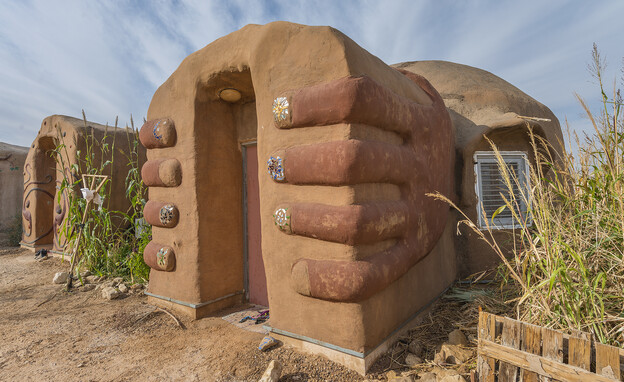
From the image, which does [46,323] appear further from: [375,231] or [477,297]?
[477,297]

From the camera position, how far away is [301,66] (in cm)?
284

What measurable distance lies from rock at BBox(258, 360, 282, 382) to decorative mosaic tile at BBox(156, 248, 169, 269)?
1982 mm

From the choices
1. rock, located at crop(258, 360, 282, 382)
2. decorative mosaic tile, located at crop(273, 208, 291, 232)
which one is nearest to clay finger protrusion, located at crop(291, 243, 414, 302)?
decorative mosaic tile, located at crop(273, 208, 291, 232)

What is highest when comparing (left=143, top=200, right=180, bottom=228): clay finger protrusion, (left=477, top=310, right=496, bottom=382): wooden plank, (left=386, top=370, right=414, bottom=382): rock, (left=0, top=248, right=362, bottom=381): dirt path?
(left=143, top=200, right=180, bottom=228): clay finger protrusion

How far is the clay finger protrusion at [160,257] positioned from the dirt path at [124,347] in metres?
0.53

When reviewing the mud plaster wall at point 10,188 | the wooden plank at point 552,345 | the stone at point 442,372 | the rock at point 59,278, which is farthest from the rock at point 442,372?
the mud plaster wall at point 10,188

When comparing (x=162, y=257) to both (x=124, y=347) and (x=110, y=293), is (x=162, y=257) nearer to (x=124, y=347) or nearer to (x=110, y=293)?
(x=124, y=347)

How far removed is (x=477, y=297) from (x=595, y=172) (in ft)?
5.48

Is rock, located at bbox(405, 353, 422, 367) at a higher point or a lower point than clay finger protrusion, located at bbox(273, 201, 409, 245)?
lower

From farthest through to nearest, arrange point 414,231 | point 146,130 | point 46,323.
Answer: point 146,130 → point 46,323 → point 414,231

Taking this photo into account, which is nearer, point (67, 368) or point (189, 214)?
point (67, 368)

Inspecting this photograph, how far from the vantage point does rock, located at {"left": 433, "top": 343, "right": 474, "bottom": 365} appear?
8.40ft

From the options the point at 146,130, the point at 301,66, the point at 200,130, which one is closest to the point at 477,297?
the point at 301,66

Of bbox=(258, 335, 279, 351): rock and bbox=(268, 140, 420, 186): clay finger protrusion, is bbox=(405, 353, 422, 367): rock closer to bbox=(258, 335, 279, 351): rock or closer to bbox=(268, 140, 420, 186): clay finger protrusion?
bbox=(258, 335, 279, 351): rock
